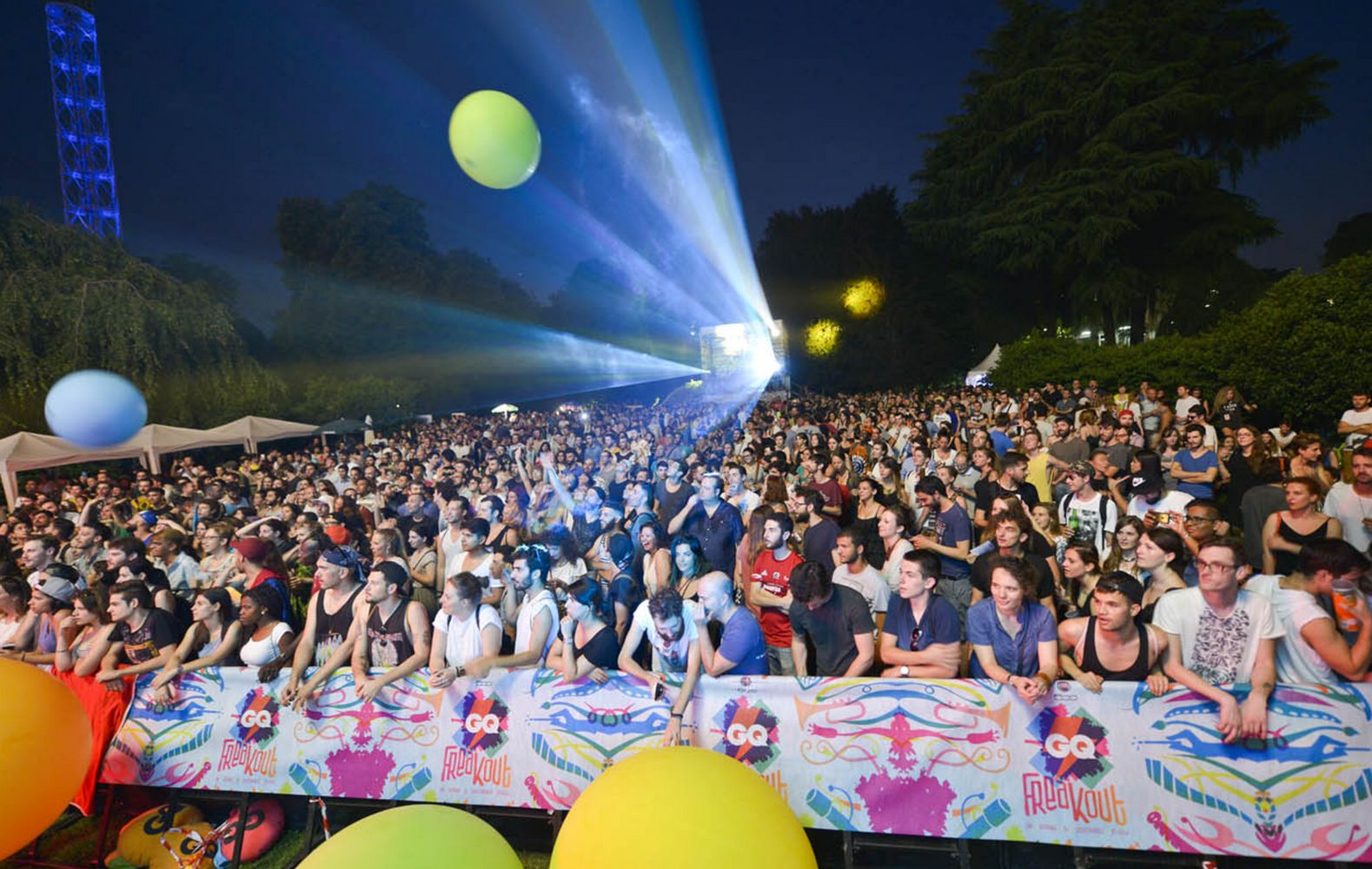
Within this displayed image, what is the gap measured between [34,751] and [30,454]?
13.1 meters

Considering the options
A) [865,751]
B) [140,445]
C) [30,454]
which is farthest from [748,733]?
[140,445]

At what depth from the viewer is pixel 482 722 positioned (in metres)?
3.63

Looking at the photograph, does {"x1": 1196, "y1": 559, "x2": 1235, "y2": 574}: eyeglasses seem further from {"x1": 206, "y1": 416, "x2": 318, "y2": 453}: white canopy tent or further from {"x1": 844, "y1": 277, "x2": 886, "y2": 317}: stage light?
{"x1": 844, "y1": 277, "x2": 886, "y2": 317}: stage light

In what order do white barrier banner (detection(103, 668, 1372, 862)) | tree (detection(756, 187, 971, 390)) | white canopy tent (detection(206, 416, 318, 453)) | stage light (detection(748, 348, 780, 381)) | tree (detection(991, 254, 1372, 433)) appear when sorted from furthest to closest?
stage light (detection(748, 348, 780, 381)), tree (detection(756, 187, 971, 390)), white canopy tent (detection(206, 416, 318, 453)), tree (detection(991, 254, 1372, 433)), white barrier banner (detection(103, 668, 1372, 862))

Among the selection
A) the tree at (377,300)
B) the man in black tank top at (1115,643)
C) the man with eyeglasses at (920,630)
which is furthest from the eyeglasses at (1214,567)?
the tree at (377,300)

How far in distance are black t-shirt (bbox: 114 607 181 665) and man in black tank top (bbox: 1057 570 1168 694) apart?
5085mm

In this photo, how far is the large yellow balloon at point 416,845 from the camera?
2076mm

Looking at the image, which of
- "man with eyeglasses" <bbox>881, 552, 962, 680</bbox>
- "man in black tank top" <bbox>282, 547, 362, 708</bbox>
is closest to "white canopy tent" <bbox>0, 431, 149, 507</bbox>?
"man in black tank top" <bbox>282, 547, 362, 708</bbox>

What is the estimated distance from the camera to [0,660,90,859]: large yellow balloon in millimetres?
3062

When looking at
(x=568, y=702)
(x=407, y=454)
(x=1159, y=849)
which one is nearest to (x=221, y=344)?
(x=407, y=454)

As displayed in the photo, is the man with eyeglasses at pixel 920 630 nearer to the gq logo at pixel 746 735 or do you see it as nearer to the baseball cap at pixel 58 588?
the gq logo at pixel 746 735

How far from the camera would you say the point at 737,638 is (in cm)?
361

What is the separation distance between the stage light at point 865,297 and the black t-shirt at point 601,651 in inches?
1382

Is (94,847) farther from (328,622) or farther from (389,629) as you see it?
(389,629)
